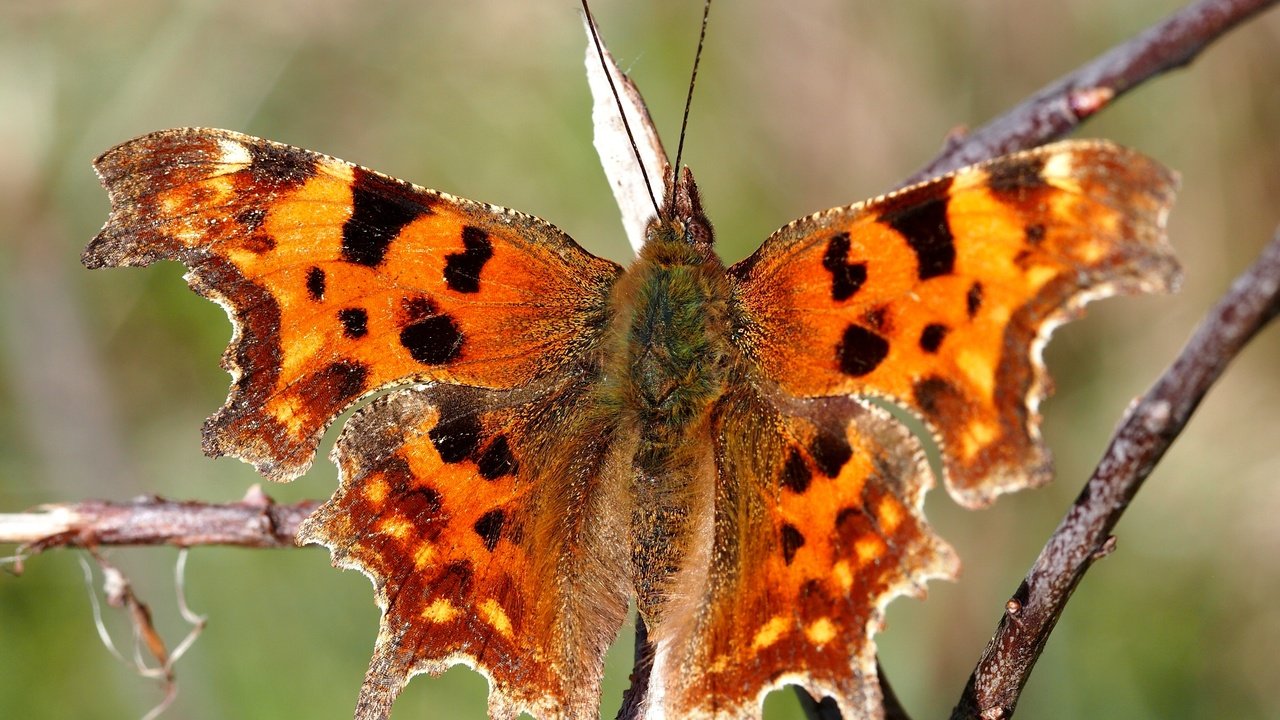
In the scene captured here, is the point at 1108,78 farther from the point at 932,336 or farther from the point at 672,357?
the point at 672,357

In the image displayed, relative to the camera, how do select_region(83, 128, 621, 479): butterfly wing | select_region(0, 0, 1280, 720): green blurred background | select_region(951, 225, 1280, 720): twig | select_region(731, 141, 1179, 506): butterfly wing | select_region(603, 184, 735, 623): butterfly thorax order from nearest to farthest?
select_region(951, 225, 1280, 720): twig
select_region(731, 141, 1179, 506): butterfly wing
select_region(83, 128, 621, 479): butterfly wing
select_region(603, 184, 735, 623): butterfly thorax
select_region(0, 0, 1280, 720): green blurred background

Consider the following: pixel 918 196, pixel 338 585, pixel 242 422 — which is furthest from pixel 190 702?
pixel 918 196

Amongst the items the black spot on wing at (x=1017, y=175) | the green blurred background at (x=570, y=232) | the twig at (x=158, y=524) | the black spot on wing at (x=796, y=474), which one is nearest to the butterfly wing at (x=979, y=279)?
the black spot on wing at (x=1017, y=175)

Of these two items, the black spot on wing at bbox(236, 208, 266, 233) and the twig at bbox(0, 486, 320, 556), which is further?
the twig at bbox(0, 486, 320, 556)

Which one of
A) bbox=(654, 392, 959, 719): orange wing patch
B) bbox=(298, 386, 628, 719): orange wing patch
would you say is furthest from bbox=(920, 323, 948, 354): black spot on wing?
bbox=(298, 386, 628, 719): orange wing patch

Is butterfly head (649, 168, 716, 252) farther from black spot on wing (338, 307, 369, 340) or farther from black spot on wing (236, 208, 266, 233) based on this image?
black spot on wing (236, 208, 266, 233)

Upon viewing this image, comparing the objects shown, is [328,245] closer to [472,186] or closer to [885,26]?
[472,186]
